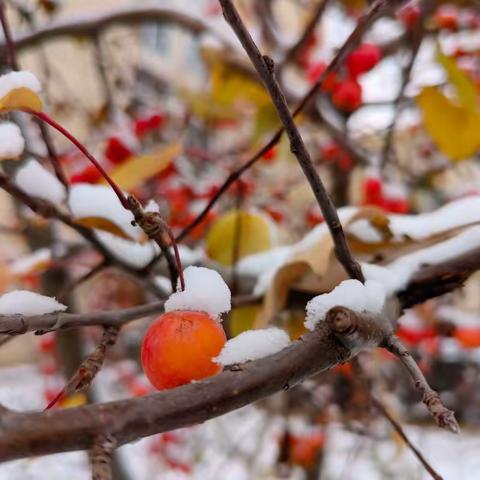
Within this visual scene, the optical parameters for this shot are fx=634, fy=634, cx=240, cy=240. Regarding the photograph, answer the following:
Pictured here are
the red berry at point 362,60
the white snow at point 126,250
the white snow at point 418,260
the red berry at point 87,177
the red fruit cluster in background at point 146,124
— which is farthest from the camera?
the red fruit cluster in background at point 146,124

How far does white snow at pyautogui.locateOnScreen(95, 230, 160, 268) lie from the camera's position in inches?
28.6

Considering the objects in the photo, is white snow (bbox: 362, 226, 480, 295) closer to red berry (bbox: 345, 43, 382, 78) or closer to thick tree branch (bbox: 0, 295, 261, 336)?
thick tree branch (bbox: 0, 295, 261, 336)

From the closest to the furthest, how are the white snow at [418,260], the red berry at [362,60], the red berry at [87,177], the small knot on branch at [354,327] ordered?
1. the small knot on branch at [354,327]
2. the white snow at [418,260]
3. the red berry at [87,177]
4. the red berry at [362,60]

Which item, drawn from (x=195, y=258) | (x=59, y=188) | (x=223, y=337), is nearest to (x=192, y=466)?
(x=195, y=258)

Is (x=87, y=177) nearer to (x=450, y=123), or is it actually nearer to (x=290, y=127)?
(x=450, y=123)

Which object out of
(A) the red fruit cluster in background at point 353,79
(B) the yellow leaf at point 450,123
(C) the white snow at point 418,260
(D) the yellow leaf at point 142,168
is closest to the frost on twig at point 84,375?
(C) the white snow at point 418,260

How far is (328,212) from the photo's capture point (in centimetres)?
45

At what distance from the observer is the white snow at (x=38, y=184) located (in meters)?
0.65

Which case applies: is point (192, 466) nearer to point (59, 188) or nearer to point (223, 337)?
point (59, 188)

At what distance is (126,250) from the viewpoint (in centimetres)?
74

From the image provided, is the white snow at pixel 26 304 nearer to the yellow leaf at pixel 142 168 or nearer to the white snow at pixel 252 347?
the white snow at pixel 252 347

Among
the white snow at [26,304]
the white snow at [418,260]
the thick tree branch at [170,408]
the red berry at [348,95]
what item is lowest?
the thick tree branch at [170,408]

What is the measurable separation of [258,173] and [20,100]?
1.92 meters

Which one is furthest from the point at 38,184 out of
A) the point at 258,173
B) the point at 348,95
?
the point at 258,173
